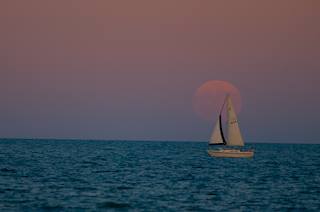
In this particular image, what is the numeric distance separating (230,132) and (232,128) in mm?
835

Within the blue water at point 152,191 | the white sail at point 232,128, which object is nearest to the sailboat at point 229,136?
the white sail at point 232,128

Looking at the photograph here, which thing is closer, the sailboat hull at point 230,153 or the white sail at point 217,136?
the sailboat hull at point 230,153

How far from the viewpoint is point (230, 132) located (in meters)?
98.5

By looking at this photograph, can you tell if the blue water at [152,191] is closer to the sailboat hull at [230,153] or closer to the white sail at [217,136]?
the sailboat hull at [230,153]

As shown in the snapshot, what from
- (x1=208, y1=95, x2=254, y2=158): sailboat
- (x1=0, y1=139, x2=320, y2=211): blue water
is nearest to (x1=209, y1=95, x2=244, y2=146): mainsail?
(x1=208, y1=95, x2=254, y2=158): sailboat

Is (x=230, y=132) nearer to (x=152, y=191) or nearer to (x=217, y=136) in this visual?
(x=217, y=136)

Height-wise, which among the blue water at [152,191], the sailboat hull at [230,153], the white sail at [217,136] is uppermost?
the white sail at [217,136]

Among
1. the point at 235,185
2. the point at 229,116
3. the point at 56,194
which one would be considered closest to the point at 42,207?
the point at 56,194

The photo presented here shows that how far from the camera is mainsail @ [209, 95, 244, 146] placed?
98.2 metres

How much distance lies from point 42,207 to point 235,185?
23.3m

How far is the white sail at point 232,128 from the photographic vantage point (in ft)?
324

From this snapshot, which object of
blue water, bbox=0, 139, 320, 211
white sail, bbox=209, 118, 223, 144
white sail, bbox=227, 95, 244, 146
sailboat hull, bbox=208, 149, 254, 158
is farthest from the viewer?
white sail, bbox=227, 95, 244, 146

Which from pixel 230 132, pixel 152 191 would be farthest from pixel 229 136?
pixel 152 191

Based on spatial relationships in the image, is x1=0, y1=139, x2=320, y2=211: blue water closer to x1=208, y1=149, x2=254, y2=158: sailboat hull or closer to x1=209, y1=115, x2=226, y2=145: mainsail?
x1=208, y1=149, x2=254, y2=158: sailboat hull
